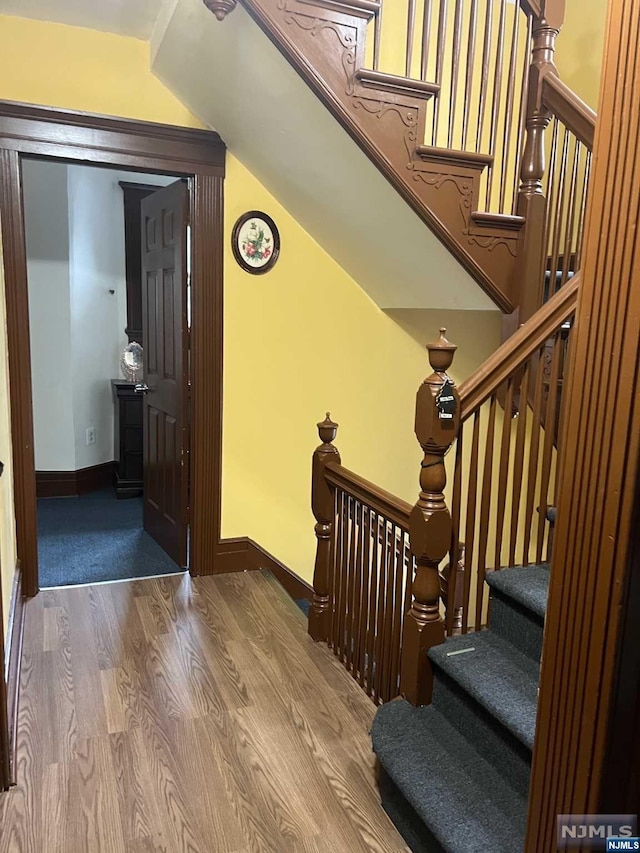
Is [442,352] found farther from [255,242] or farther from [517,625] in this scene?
[255,242]

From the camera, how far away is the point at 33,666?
2473 millimetres

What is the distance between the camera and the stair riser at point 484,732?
5.22 ft

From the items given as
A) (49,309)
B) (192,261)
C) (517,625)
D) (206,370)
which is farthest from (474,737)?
(49,309)

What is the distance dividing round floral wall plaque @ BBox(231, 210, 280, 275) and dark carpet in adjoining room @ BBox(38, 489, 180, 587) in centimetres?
170

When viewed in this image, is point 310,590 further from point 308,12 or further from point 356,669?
point 308,12

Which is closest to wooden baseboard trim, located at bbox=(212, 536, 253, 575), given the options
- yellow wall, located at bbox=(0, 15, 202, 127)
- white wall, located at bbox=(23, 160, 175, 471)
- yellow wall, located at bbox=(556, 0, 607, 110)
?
white wall, located at bbox=(23, 160, 175, 471)

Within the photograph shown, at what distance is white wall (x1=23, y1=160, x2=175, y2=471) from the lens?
4547 mm

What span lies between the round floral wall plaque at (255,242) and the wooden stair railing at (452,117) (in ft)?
3.51

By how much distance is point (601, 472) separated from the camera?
852 mm

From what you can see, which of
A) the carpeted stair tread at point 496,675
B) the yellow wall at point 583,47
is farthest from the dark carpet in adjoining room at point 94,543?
the yellow wall at point 583,47

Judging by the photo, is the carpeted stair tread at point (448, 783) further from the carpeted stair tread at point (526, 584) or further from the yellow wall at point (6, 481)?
the yellow wall at point (6, 481)

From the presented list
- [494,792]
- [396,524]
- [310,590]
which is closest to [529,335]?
[396,524]

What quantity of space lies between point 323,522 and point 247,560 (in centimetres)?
100

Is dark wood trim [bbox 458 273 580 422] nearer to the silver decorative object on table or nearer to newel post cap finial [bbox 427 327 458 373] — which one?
newel post cap finial [bbox 427 327 458 373]
